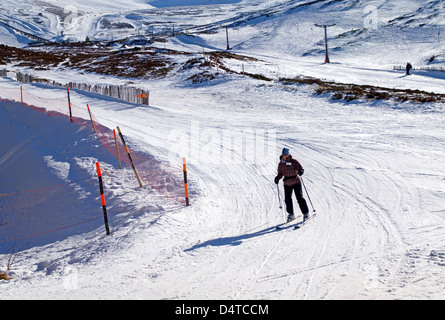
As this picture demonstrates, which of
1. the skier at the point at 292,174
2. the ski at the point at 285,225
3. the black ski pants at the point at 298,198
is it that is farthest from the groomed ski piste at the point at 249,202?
the skier at the point at 292,174

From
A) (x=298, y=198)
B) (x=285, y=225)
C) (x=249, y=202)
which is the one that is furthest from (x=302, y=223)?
(x=249, y=202)

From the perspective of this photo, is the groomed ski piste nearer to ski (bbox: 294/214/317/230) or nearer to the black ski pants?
ski (bbox: 294/214/317/230)

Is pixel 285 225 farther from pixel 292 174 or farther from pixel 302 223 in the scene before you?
pixel 292 174

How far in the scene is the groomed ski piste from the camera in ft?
19.4

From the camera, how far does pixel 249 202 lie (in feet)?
33.1

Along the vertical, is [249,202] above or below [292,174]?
below

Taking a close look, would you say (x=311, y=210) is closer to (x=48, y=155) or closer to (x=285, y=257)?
(x=285, y=257)

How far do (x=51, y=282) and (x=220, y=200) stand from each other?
196 inches

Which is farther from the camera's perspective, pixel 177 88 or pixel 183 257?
pixel 177 88

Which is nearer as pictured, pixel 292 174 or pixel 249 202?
pixel 292 174

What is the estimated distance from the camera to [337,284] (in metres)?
5.57

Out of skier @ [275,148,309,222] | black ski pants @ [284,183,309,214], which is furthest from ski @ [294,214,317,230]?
black ski pants @ [284,183,309,214]

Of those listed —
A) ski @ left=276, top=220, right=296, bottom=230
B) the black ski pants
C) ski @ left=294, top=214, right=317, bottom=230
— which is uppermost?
the black ski pants
